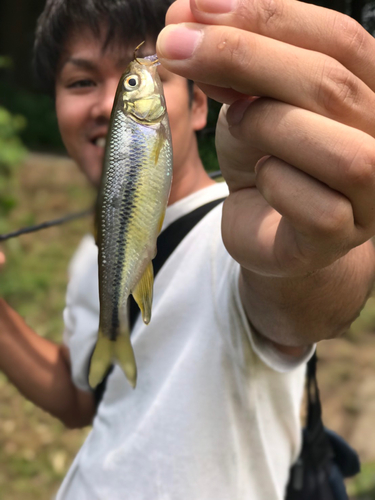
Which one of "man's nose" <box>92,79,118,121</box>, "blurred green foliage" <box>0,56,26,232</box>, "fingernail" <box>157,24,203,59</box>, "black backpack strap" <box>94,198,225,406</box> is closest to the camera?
"fingernail" <box>157,24,203,59</box>

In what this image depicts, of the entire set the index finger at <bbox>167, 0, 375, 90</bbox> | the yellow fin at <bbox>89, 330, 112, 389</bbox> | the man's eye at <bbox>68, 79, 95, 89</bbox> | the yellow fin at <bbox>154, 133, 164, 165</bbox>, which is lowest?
the yellow fin at <bbox>89, 330, 112, 389</bbox>

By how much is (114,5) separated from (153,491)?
801 mm

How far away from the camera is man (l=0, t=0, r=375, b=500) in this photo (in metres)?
0.41

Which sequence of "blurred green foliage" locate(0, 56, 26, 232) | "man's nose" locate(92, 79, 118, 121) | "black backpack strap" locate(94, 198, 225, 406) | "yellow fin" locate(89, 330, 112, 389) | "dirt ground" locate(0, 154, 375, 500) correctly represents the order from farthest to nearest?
"blurred green foliage" locate(0, 56, 26, 232), "dirt ground" locate(0, 154, 375, 500), "black backpack strap" locate(94, 198, 225, 406), "man's nose" locate(92, 79, 118, 121), "yellow fin" locate(89, 330, 112, 389)

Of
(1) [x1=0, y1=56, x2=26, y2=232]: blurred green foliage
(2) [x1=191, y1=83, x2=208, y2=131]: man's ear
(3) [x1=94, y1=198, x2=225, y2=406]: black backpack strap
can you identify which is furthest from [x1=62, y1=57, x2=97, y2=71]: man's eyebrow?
(1) [x1=0, y1=56, x2=26, y2=232]: blurred green foliage

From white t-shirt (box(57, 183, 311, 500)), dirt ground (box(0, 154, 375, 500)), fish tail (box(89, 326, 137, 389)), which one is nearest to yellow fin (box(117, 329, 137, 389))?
fish tail (box(89, 326, 137, 389))

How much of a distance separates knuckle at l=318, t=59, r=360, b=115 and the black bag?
1.89 ft

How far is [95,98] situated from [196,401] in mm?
526

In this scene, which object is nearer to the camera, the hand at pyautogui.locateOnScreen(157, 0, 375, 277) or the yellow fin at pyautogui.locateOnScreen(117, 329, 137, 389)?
the hand at pyautogui.locateOnScreen(157, 0, 375, 277)

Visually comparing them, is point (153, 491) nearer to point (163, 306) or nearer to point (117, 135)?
point (163, 306)

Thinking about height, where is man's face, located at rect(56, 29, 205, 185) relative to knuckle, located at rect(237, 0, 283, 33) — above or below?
below

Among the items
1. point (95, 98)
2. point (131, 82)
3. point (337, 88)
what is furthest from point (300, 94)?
point (95, 98)

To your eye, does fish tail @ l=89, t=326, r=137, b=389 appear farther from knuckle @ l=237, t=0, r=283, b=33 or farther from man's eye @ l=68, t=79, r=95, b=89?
man's eye @ l=68, t=79, r=95, b=89

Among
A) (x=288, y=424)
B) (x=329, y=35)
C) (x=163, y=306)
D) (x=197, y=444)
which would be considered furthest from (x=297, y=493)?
(x=329, y=35)
